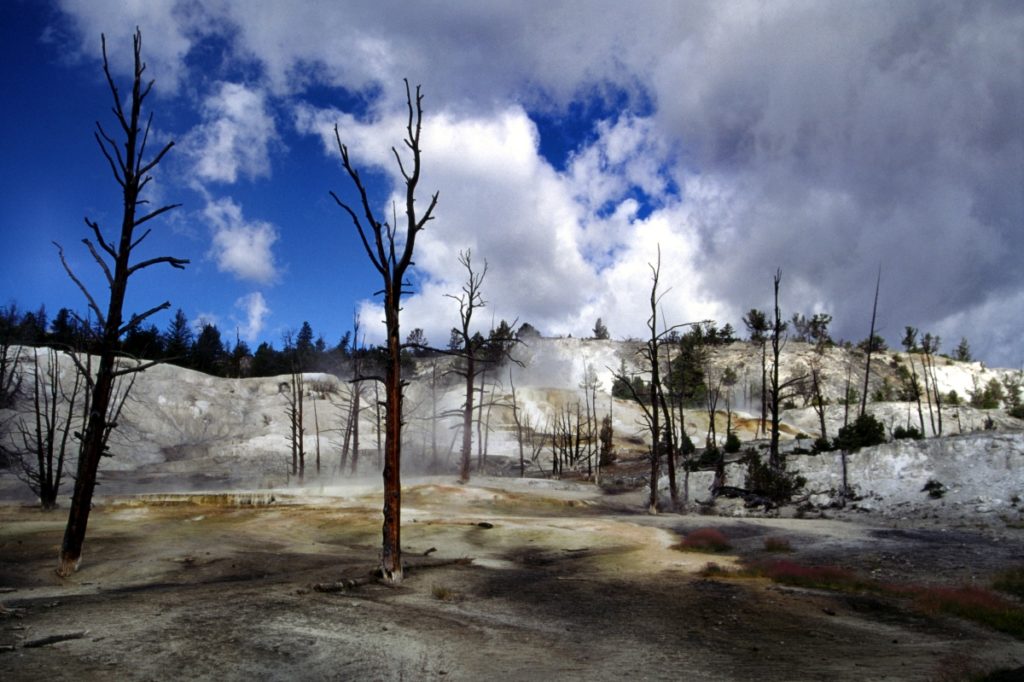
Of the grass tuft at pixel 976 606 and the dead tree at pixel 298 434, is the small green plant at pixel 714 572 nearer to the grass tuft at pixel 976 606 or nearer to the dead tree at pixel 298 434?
the grass tuft at pixel 976 606

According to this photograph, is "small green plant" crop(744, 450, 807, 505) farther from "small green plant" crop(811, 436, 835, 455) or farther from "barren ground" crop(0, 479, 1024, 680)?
"barren ground" crop(0, 479, 1024, 680)

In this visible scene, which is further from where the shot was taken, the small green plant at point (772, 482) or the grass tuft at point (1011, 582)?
the small green plant at point (772, 482)

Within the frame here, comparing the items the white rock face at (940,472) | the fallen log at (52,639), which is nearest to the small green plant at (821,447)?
the white rock face at (940,472)

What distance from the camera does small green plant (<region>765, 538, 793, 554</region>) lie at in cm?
1478

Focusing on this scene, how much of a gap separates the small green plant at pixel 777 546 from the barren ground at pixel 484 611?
0.30m

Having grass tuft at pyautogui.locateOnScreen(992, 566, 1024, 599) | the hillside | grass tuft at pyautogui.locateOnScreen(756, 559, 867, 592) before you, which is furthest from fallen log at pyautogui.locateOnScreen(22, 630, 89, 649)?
the hillside

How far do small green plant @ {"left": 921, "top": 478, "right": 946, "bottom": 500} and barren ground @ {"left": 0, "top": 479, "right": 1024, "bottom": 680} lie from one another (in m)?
8.03

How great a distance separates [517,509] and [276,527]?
1115cm

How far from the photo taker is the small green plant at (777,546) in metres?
14.8

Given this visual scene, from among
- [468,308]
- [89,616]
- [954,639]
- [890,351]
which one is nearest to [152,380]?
[468,308]

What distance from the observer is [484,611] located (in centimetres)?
916

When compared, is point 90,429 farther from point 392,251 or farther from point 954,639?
point 954,639

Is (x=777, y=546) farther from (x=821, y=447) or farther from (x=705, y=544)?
(x=821, y=447)

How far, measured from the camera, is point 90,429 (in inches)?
455
